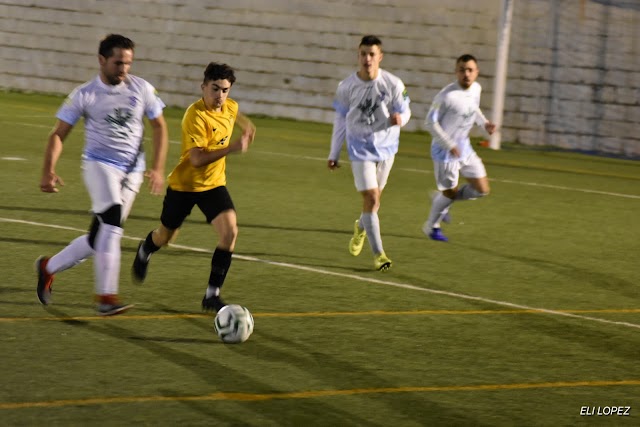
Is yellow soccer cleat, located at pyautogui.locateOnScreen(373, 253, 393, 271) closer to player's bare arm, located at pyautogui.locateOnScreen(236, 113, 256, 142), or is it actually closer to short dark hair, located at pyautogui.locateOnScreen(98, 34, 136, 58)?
player's bare arm, located at pyautogui.locateOnScreen(236, 113, 256, 142)

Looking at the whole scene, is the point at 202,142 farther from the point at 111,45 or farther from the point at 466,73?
the point at 466,73

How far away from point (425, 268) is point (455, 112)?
2.04 meters

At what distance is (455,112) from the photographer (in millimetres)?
11703

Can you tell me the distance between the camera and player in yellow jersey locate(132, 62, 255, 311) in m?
7.87

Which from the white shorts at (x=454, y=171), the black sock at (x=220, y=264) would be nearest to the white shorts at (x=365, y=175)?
the white shorts at (x=454, y=171)

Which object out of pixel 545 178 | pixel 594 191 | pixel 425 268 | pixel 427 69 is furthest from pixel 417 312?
pixel 427 69

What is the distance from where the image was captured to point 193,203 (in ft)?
26.9

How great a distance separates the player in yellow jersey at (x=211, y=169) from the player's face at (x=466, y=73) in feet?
12.4

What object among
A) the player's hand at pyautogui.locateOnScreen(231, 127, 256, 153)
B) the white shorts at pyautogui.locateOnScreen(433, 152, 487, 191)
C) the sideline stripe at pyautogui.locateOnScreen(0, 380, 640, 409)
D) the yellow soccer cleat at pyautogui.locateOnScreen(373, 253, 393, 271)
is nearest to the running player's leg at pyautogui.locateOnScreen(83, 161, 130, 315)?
the player's hand at pyautogui.locateOnScreen(231, 127, 256, 153)

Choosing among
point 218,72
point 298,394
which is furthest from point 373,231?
point 298,394

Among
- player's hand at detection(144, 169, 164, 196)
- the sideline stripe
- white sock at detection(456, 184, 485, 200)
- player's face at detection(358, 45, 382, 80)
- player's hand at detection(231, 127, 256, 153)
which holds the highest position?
player's face at detection(358, 45, 382, 80)

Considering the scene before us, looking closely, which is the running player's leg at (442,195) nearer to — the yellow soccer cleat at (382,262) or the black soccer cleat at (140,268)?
the yellow soccer cleat at (382,262)

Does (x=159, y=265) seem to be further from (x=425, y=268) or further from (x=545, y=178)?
(x=545, y=178)

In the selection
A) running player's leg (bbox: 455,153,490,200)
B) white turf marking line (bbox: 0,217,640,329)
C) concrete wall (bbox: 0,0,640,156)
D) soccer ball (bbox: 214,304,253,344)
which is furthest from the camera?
concrete wall (bbox: 0,0,640,156)
